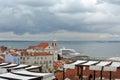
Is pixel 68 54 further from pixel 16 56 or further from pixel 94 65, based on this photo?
pixel 94 65

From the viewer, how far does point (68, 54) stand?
137 m

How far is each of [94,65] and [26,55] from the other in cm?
5633

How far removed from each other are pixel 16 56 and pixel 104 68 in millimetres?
54684

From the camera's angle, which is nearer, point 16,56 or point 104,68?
point 104,68

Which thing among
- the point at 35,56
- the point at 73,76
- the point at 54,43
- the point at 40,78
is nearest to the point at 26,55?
the point at 35,56

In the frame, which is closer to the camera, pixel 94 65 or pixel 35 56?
pixel 94 65

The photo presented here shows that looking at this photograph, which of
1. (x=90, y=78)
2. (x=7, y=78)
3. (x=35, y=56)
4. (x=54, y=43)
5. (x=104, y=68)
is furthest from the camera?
(x=54, y=43)

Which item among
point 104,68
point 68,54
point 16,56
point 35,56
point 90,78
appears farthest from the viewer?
point 68,54

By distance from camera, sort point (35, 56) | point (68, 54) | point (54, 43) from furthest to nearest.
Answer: point (68, 54) < point (54, 43) < point (35, 56)

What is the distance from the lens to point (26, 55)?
76.1 meters

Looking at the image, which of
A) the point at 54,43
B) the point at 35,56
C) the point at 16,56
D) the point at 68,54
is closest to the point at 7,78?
the point at 16,56

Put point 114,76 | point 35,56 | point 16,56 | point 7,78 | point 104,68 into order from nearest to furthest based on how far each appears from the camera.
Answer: point 7,78 < point 104,68 < point 114,76 < point 16,56 < point 35,56

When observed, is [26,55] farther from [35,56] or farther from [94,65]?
[94,65]

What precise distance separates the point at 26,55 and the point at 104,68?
5760 cm
